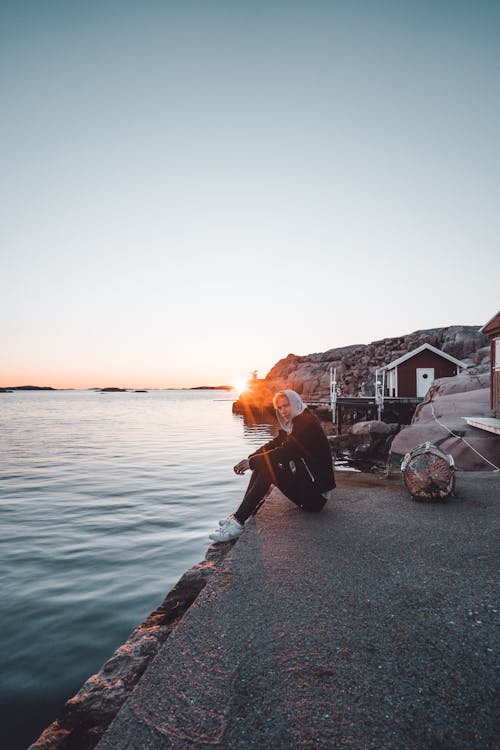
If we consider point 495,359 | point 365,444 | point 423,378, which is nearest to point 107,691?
point 495,359

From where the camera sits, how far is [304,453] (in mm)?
5176

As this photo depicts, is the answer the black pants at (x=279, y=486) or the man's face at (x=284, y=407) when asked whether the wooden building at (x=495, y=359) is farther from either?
the man's face at (x=284, y=407)

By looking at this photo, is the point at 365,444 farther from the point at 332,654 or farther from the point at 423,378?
the point at 332,654

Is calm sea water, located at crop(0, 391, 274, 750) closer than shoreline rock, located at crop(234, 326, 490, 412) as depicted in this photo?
Yes

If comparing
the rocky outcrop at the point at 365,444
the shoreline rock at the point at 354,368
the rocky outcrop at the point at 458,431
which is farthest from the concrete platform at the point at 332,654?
the shoreline rock at the point at 354,368

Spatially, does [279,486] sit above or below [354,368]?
below

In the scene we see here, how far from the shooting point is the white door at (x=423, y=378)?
115ft

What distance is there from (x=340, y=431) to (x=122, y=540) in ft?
80.7

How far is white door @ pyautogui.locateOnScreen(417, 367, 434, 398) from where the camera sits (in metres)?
34.9

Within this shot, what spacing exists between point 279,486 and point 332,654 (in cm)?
A: 287

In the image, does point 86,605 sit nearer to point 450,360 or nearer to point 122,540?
point 122,540

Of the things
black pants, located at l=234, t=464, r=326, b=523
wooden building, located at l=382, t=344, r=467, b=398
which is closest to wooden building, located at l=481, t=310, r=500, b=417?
black pants, located at l=234, t=464, r=326, b=523

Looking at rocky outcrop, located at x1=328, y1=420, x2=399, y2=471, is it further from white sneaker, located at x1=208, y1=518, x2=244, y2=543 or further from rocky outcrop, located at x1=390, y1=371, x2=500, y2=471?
white sneaker, located at x1=208, y1=518, x2=244, y2=543

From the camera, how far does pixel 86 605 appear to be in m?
5.40
